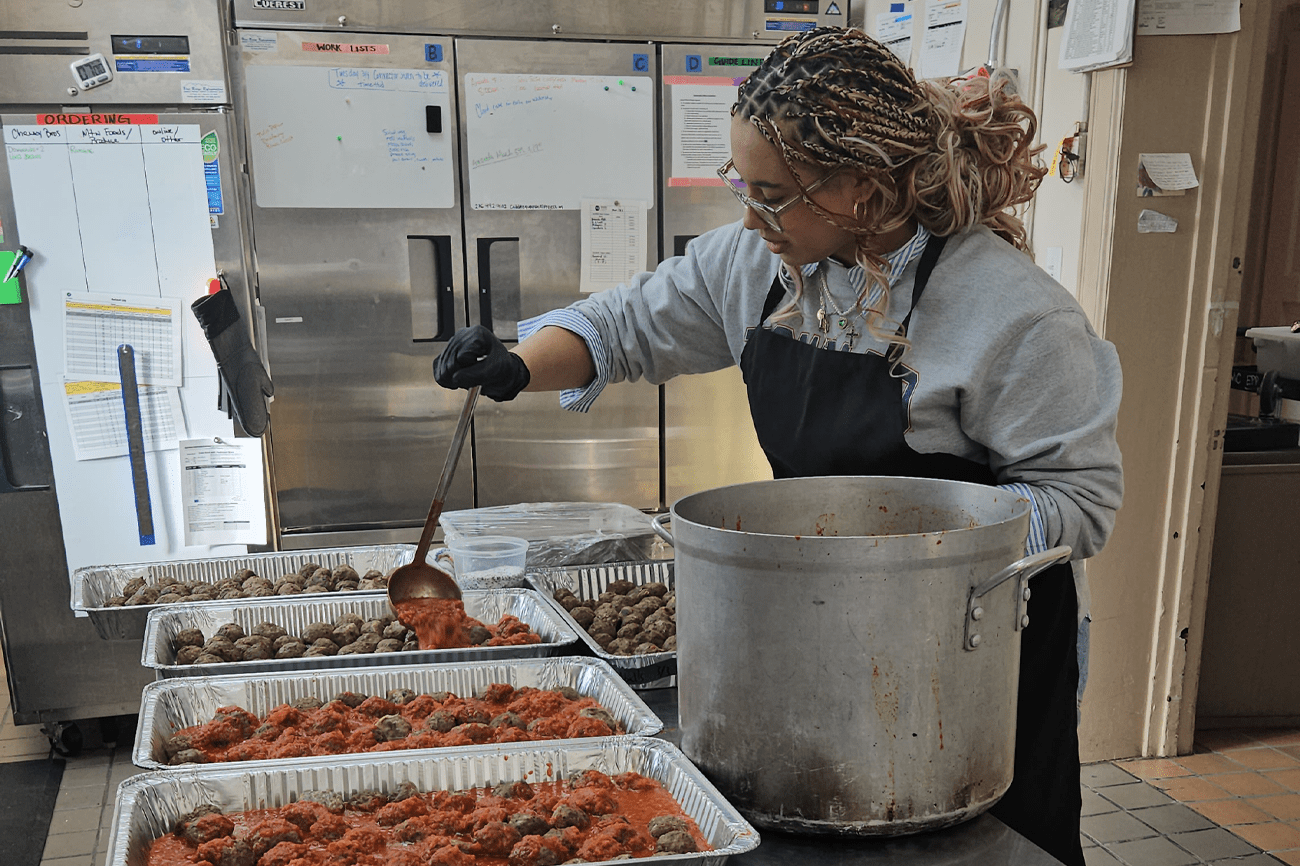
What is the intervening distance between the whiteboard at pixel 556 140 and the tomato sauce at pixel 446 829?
2.79 metres

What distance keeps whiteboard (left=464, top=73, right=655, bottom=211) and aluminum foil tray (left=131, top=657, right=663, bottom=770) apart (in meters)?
2.44

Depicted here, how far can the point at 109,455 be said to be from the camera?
338 centimetres

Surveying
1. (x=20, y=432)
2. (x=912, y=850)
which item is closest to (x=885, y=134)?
(x=912, y=850)

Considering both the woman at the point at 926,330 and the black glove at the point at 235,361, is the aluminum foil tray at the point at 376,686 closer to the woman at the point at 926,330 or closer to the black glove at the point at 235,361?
the woman at the point at 926,330

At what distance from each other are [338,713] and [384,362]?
7.89ft

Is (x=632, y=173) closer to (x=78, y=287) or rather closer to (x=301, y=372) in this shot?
(x=301, y=372)

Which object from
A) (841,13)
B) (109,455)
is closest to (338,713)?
(109,455)

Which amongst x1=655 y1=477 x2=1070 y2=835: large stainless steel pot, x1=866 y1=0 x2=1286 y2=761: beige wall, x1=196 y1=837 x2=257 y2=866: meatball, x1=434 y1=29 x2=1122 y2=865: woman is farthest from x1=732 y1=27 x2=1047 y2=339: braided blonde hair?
x1=866 y1=0 x2=1286 y2=761: beige wall

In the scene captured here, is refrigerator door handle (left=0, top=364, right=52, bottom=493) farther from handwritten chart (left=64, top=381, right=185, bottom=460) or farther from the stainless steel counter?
the stainless steel counter

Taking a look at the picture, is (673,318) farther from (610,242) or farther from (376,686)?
(610,242)

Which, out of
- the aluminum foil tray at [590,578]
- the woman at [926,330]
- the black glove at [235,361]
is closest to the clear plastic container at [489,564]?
the aluminum foil tray at [590,578]

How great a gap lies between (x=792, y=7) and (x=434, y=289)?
1.66m

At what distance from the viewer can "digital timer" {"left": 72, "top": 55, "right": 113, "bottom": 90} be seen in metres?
3.18

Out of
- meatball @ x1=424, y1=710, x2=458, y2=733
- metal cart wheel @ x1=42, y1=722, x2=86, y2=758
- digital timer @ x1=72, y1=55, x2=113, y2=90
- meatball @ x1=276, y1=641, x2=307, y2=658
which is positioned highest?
digital timer @ x1=72, y1=55, x2=113, y2=90
